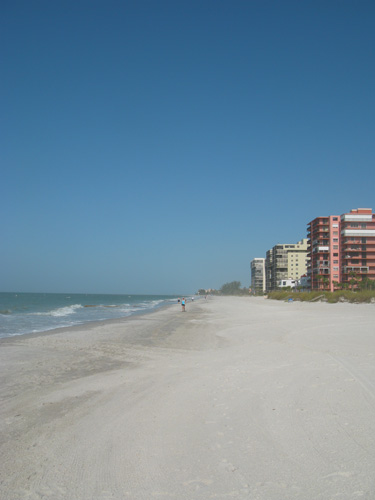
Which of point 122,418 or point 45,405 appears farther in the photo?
point 45,405

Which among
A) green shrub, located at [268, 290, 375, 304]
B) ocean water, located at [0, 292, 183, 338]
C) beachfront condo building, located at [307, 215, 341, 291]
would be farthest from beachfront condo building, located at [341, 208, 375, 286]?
ocean water, located at [0, 292, 183, 338]

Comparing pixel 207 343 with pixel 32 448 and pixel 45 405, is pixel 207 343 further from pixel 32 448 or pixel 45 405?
pixel 32 448

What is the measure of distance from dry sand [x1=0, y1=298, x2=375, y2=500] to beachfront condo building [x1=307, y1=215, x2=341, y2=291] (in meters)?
94.2

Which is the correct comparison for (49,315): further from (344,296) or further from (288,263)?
(288,263)

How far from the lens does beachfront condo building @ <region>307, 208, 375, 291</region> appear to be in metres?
94.9

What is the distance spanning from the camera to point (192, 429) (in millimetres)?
5043

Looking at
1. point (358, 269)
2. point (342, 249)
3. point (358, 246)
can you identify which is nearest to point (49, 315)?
point (358, 269)

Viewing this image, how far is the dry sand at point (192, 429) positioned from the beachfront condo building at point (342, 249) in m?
90.7

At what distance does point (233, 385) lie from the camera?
285 inches

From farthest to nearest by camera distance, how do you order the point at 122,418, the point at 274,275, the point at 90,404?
1. the point at 274,275
2. the point at 90,404
3. the point at 122,418

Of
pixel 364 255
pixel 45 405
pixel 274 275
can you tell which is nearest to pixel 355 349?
pixel 45 405

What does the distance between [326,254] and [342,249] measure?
4.36 metres

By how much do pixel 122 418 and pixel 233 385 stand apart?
2523 millimetres

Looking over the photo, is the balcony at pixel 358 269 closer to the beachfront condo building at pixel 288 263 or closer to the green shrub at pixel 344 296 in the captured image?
the green shrub at pixel 344 296
